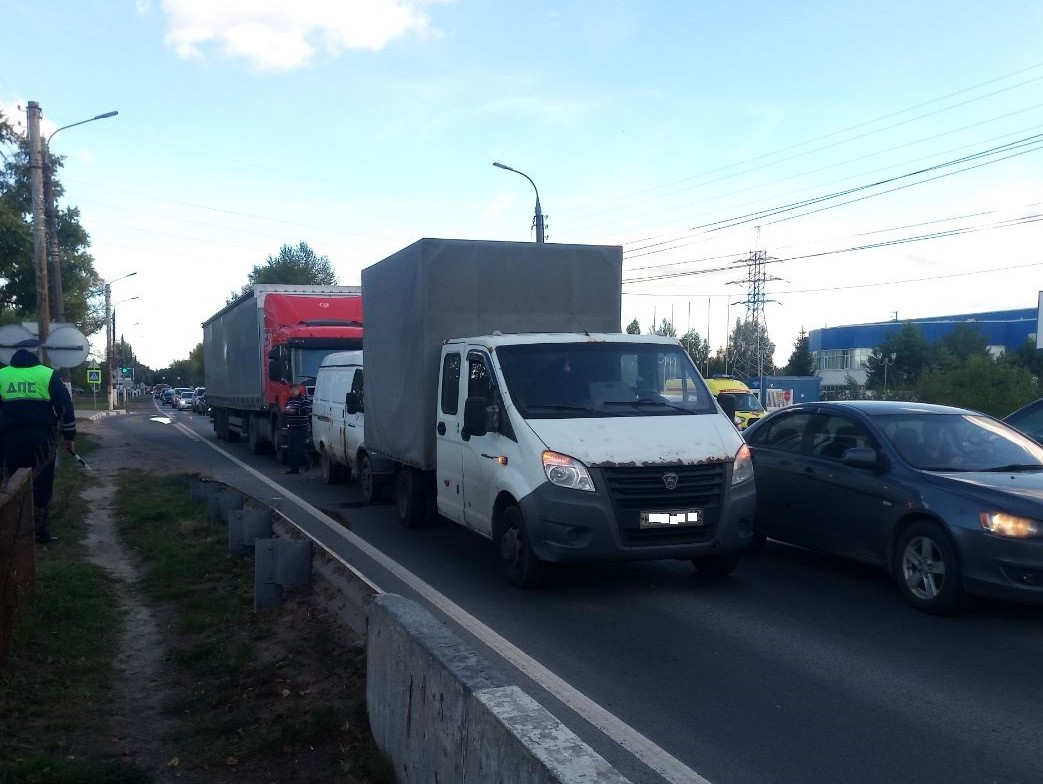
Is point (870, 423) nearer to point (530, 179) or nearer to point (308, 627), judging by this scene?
point (308, 627)

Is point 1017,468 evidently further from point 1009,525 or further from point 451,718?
point 451,718

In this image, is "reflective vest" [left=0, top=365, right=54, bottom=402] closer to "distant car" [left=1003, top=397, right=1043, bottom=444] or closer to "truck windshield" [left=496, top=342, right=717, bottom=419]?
"truck windshield" [left=496, top=342, right=717, bottom=419]

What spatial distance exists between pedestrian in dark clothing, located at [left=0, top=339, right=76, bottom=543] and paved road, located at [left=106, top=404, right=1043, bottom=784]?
3.18m

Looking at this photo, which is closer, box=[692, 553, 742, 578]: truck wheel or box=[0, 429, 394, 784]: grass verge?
box=[0, 429, 394, 784]: grass verge

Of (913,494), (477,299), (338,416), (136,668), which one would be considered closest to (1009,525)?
(913,494)

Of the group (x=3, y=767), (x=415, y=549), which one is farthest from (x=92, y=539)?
(x=3, y=767)

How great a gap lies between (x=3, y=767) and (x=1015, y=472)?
704cm

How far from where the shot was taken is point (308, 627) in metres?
6.79

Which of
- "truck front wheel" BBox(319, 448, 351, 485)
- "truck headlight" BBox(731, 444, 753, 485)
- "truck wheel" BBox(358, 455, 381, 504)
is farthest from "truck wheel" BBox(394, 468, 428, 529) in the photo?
"truck front wheel" BBox(319, 448, 351, 485)

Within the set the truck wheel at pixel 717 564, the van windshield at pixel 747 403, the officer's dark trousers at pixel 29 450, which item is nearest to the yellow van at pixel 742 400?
the van windshield at pixel 747 403

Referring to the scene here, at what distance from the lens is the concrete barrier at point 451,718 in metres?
3.00

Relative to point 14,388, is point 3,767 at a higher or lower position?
lower

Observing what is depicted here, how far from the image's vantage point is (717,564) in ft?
28.1

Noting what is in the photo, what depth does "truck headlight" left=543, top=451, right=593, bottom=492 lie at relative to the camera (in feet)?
24.8
